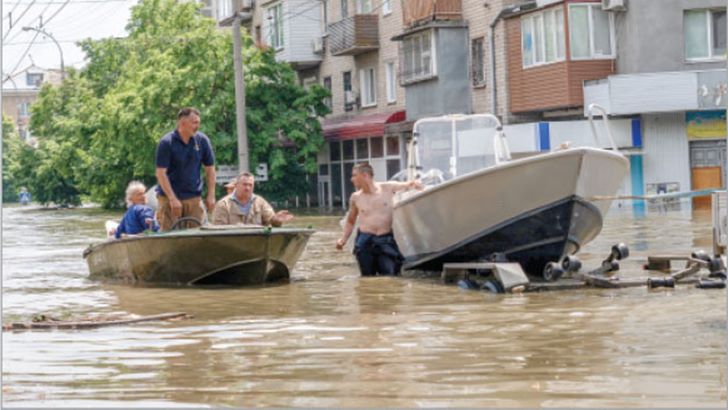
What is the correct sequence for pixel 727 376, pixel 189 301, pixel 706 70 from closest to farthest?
pixel 727 376
pixel 189 301
pixel 706 70

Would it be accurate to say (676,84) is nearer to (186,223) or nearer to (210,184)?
(186,223)

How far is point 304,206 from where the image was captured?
56.8m

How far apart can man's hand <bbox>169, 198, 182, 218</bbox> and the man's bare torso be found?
2176 millimetres

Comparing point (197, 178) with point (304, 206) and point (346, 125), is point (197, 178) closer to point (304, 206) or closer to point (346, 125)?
point (346, 125)

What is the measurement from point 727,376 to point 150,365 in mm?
3506

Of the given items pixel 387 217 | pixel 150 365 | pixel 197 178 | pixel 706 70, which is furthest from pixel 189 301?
pixel 706 70

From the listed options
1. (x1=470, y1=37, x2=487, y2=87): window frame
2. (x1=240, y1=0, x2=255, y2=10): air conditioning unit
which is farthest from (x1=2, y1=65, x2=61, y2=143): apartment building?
A: (x1=470, y1=37, x2=487, y2=87): window frame

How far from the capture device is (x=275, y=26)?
57.8 metres

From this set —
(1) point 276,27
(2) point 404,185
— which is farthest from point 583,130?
(2) point 404,185

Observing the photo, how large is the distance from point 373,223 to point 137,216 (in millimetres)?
2811

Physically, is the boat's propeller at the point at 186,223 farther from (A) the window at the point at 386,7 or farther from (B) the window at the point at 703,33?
(A) the window at the point at 386,7

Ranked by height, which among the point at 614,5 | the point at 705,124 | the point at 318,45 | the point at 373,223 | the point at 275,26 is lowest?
the point at 373,223

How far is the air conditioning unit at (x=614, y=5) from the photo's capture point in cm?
3772

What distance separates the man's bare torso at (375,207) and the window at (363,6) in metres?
34.0
